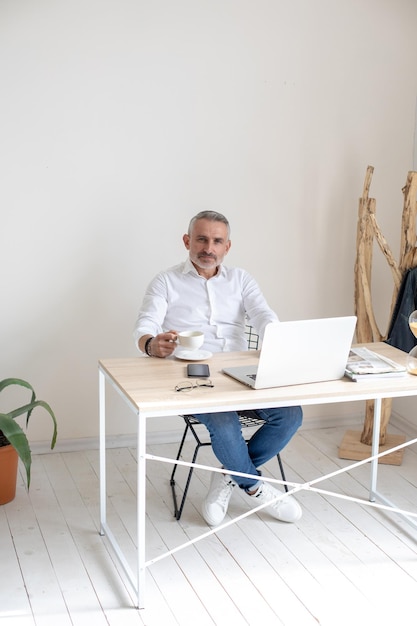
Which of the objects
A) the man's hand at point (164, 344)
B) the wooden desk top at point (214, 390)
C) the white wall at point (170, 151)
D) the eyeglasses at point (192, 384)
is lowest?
the wooden desk top at point (214, 390)

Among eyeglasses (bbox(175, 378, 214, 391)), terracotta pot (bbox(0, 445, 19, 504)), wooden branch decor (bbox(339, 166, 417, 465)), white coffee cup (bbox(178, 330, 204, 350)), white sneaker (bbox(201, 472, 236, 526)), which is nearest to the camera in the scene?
eyeglasses (bbox(175, 378, 214, 391))

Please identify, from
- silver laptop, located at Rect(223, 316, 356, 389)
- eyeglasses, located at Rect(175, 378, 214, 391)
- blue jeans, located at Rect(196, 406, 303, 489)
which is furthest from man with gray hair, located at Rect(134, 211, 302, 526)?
silver laptop, located at Rect(223, 316, 356, 389)

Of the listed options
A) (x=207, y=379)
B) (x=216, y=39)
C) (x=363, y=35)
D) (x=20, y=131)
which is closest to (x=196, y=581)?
(x=207, y=379)

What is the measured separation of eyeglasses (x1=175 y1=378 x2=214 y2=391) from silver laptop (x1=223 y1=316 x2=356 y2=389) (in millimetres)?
111

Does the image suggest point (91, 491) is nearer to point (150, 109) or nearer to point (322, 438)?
point (322, 438)

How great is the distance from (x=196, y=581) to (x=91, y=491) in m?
0.92

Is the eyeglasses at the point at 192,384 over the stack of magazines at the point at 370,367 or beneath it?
beneath

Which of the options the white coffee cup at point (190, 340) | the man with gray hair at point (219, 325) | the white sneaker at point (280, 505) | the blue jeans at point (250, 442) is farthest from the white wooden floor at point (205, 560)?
the white coffee cup at point (190, 340)

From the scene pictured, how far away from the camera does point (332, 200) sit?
4.59 meters

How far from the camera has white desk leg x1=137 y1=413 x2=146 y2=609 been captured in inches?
111

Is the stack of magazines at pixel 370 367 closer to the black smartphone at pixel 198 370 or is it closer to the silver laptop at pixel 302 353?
the silver laptop at pixel 302 353

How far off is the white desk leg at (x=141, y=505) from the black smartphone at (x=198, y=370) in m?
0.33

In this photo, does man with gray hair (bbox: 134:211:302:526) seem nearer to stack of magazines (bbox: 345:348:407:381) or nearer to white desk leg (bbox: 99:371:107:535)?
white desk leg (bbox: 99:371:107:535)

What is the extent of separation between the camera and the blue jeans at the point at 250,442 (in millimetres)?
3336
